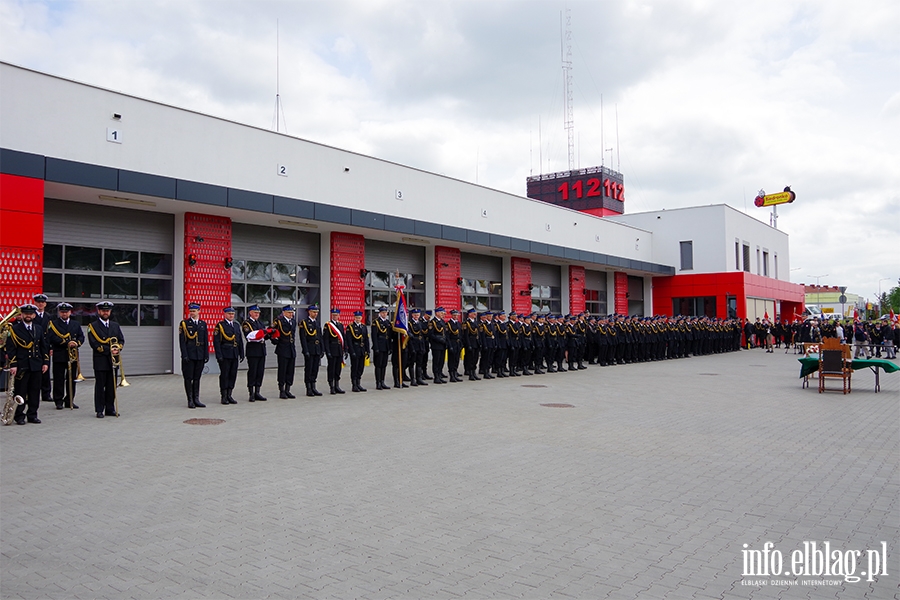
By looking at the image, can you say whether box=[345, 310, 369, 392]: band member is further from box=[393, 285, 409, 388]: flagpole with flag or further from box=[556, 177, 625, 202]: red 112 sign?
box=[556, 177, 625, 202]: red 112 sign

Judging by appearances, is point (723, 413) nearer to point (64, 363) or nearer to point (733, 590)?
point (733, 590)

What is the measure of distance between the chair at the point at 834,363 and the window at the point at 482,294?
1384 centimetres

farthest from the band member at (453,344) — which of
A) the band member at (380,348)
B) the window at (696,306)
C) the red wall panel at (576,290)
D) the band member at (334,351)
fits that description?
the window at (696,306)

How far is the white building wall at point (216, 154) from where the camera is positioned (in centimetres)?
1373

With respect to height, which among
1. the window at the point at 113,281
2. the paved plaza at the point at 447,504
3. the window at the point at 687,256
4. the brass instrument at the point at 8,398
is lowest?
the paved plaza at the point at 447,504

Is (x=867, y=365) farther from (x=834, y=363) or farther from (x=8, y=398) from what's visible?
(x=8, y=398)

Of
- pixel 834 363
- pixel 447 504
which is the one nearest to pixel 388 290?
pixel 834 363

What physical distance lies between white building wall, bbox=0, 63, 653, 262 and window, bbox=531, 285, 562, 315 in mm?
4024

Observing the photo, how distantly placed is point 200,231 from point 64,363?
6600 mm

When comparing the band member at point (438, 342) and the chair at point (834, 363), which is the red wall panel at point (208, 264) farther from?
the chair at point (834, 363)

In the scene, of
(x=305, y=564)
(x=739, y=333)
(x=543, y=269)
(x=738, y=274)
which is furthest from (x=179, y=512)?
(x=738, y=274)

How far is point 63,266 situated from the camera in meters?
15.2

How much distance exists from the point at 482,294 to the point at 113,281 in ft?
49.3

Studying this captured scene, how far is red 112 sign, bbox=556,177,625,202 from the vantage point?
57969 millimetres
